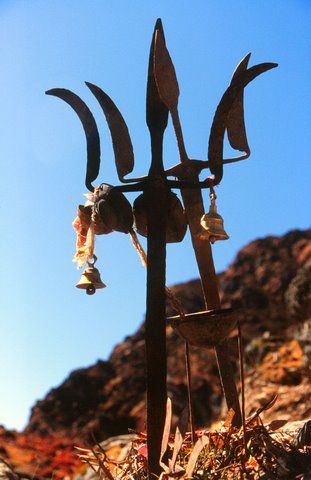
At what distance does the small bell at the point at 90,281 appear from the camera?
3156 mm

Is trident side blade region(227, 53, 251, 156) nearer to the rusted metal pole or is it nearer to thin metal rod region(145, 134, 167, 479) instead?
the rusted metal pole

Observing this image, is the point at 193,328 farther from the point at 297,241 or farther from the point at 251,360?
the point at 297,241

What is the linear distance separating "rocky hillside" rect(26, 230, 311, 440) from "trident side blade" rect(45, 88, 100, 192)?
17.6ft

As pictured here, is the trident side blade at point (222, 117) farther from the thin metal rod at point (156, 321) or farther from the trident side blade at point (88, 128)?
the trident side blade at point (88, 128)

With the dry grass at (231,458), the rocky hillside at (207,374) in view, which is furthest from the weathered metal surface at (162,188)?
the rocky hillside at (207,374)

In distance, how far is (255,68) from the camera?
128 inches

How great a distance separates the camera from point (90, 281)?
3148 mm

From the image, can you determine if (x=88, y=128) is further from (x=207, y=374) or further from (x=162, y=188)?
(x=207, y=374)

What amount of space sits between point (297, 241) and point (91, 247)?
15090mm

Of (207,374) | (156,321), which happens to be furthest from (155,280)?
(207,374)

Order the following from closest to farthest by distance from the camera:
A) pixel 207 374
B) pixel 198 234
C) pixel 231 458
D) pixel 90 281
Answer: pixel 231 458 < pixel 90 281 < pixel 198 234 < pixel 207 374

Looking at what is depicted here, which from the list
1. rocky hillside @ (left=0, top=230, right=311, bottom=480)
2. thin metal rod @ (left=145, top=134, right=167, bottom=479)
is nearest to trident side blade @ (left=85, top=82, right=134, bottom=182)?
thin metal rod @ (left=145, top=134, right=167, bottom=479)

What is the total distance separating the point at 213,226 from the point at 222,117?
689 mm

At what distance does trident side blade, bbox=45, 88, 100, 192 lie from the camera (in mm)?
3492
